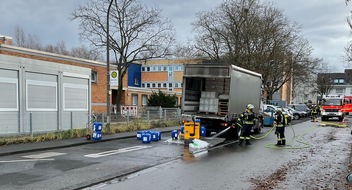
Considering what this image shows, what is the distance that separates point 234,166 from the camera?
9.61 metres

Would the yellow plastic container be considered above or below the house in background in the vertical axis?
below

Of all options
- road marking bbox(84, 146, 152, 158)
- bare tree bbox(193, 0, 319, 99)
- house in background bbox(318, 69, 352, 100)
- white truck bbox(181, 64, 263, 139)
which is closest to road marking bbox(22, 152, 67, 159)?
road marking bbox(84, 146, 152, 158)

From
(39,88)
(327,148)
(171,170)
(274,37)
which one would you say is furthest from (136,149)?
(274,37)

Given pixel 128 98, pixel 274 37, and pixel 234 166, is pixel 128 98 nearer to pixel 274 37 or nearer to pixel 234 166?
pixel 274 37

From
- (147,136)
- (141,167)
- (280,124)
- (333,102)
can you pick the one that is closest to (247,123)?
(280,124)

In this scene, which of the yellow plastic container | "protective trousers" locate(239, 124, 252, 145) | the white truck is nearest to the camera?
the yellow plastic container

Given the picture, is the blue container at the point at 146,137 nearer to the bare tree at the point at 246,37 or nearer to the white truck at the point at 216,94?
the white truck at the point at 216,94

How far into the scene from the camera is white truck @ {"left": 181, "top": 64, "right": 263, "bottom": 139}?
15.5 m

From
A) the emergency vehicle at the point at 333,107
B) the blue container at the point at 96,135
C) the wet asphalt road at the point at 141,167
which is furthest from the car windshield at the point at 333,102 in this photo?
the blue container at the point at 96,135

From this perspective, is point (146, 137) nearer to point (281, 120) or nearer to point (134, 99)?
point (281, 120)

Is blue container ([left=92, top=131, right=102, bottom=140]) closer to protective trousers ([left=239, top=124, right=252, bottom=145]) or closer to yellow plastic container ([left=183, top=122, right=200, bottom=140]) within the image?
yellow plastic container ([left=183, top=122, right=200, bottom=140])

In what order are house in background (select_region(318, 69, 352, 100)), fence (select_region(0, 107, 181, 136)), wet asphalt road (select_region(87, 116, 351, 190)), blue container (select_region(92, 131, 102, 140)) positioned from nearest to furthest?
wet asphalt road (select_region(87, 116, 351, 190)), fence (select_region(0, 107, 181, 136)), blue container (select_region(92, 131, 102, 140)), house in background (select_region(318, 69, 352, 100))

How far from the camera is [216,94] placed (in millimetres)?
16719

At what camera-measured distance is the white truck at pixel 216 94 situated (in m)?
15.5
